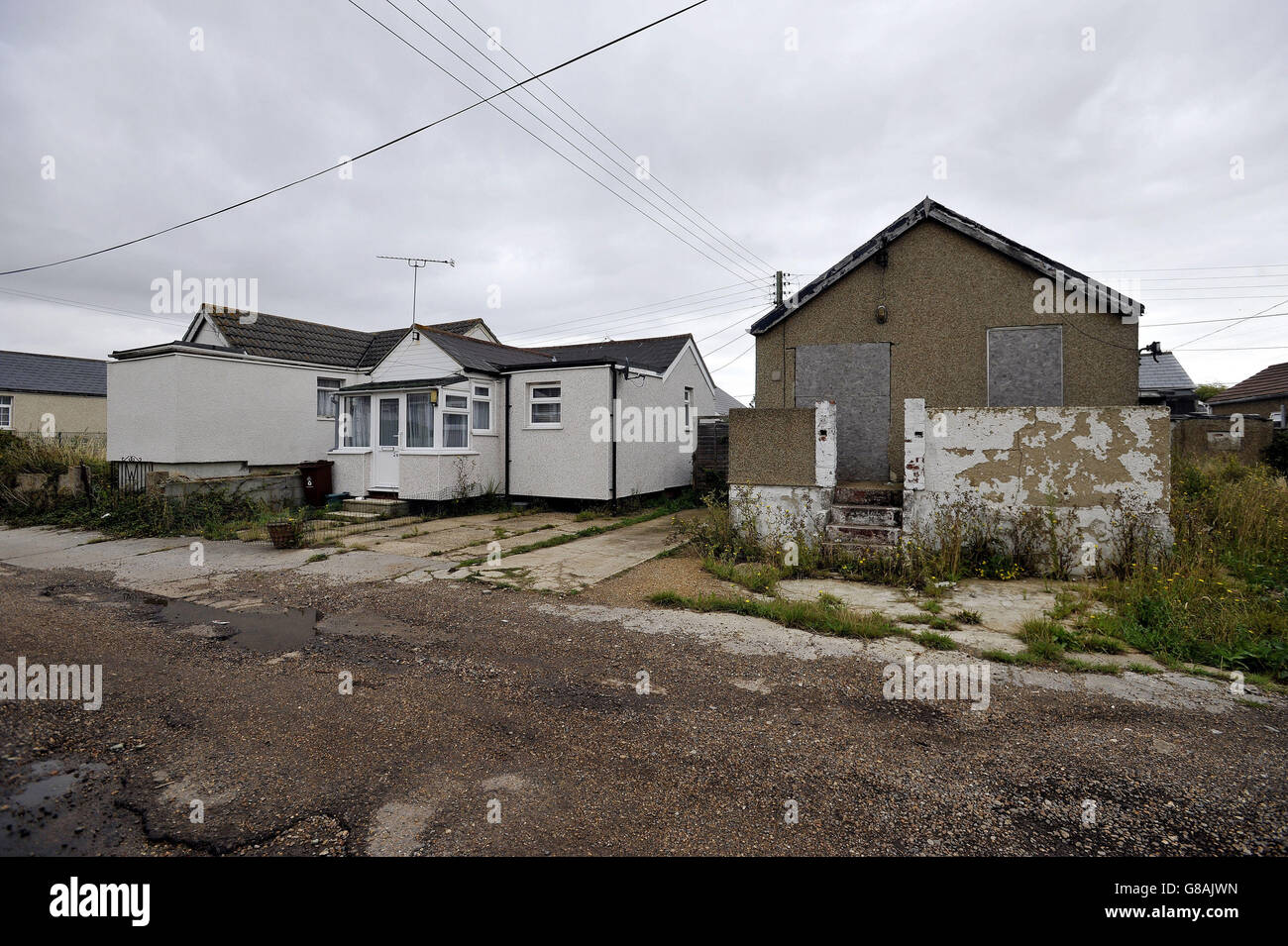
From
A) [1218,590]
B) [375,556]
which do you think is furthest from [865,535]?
[375,556]

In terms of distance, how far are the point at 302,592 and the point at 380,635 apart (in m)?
2.27

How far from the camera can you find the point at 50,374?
3125cm

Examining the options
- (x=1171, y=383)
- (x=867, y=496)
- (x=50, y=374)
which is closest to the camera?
(x=867, y=496)

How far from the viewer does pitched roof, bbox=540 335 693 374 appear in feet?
54.5

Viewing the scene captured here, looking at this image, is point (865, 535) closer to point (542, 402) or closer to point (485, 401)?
point (542, 402)

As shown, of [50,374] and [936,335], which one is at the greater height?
[50,374]

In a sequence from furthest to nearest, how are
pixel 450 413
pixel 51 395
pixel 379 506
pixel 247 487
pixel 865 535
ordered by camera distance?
pixel 51 395, pixel 247 487, pixel 450 413, pixel 379 506, pixel 865 535

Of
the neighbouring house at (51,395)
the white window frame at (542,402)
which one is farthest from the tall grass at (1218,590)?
the neighbouring house at (51,395)

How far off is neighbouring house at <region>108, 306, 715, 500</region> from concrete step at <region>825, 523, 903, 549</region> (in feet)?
21.1

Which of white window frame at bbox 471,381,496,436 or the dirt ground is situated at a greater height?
white window frame at bbox 471,381,496,436

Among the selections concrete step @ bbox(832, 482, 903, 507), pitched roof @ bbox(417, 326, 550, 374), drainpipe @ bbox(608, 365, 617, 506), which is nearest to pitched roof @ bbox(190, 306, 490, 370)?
pitched roof @ bbox(417, 326, 550, 374)

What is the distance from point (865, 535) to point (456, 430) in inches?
359

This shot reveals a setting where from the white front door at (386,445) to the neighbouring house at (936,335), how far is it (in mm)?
8174

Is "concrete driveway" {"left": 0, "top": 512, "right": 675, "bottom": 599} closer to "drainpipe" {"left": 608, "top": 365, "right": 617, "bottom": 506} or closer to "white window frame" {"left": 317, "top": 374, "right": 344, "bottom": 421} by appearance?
"drainpipe" {"left": 608, "top": 365, "right": 617, "bottom": 506}
